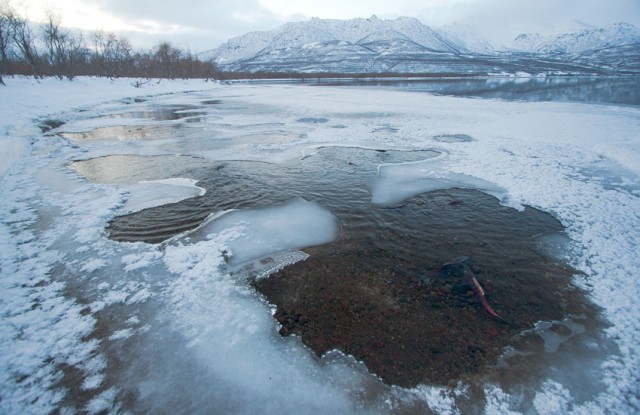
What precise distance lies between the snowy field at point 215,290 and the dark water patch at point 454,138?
164 centimetres

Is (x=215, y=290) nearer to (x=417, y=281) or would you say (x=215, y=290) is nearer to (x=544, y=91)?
(x=417, y=281)

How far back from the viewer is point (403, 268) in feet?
16.1

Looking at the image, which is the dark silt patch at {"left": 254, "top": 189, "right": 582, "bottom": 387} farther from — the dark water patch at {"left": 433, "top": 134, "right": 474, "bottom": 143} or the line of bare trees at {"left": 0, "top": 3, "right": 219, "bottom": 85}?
the line of bare trees at {"left": 0, "top": 3, "right": 219, "bottom": 85}

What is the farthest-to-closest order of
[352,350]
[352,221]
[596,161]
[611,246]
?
1. [596,161]
2. [352,221]
3. [611,246]
4. [352,350]

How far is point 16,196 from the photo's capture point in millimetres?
7180

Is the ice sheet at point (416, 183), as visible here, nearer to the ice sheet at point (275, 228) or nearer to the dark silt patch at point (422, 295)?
the dark silt patch at point (422, 295)

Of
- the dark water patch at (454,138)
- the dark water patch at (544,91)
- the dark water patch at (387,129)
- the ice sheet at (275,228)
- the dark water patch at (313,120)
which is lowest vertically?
the ice sheet at (275,228)

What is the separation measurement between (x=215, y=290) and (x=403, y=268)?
281 centimetres

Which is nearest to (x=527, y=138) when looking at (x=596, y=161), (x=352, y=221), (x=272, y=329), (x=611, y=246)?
(x=596, y=161)

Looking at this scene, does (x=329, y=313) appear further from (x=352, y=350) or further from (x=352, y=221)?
(x=352, y=221)

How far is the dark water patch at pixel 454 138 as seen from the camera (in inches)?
514

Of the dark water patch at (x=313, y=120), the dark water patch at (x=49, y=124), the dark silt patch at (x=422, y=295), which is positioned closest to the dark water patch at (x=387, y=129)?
the dark water patch at (x=313, y=120)

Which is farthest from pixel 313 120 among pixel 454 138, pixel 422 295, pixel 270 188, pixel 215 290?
pixel 422 295

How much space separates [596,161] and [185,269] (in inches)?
483
